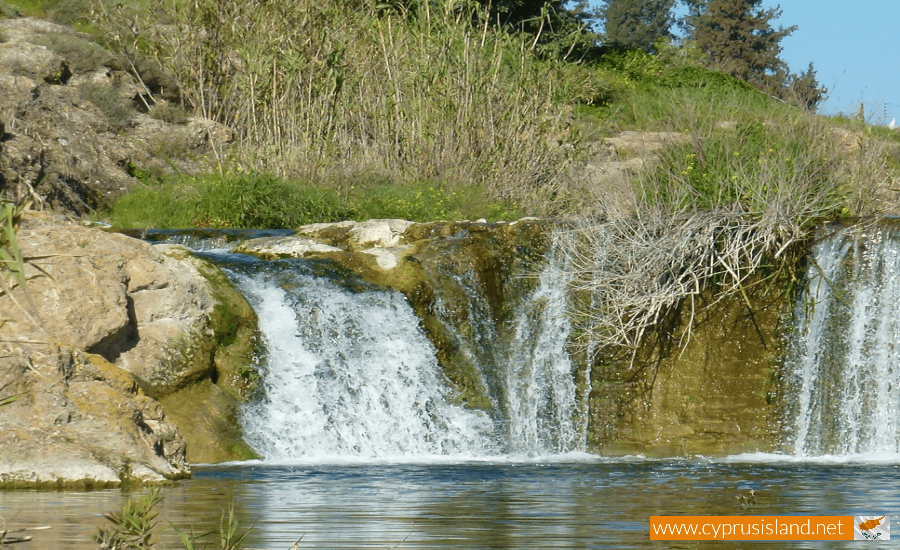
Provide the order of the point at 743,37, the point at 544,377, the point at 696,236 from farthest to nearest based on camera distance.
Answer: the point at 743,37 → the point at 544,377 → the point at 696,236

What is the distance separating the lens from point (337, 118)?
57.9 feet

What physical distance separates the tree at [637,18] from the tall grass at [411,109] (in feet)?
156

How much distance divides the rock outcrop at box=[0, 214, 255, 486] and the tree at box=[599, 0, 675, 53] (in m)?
55.5

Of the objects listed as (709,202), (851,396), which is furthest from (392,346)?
(851,396)

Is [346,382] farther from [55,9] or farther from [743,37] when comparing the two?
[743,37]

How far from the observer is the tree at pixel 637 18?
64750mm

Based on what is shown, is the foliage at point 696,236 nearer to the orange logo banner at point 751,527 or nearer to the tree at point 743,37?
the orange logo banner at point 751,527

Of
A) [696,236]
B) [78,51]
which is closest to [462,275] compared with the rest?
[696,236]

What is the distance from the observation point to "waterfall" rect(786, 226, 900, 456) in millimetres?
11672

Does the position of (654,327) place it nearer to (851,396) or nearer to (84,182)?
(851,396)

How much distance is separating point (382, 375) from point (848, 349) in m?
4.45

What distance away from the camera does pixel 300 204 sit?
51.1 ft

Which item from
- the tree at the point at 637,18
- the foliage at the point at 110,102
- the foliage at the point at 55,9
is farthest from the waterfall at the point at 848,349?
the tree at the point at 637,18

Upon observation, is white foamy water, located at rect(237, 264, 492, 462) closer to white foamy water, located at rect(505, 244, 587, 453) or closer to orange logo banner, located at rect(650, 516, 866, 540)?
white foamy water, located at rect(505, 244, 587, 453)
